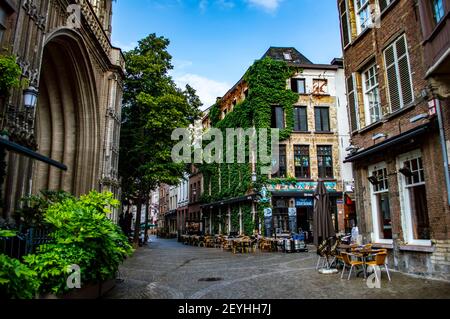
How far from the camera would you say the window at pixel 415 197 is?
904cm

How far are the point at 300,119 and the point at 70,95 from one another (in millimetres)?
17125

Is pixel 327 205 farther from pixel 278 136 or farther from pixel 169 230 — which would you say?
pixel 169 230

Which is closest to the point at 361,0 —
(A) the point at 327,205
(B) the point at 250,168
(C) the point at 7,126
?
(A) the point at 327,205

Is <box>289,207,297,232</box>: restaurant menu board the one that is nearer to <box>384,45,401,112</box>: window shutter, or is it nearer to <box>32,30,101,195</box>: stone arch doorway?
<box>32,30,101,195</box>: stone arch doorway

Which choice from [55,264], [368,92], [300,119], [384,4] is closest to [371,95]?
[368,92]

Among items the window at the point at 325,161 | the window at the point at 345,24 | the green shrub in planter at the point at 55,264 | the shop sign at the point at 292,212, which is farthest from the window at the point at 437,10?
the window at the point at 325,161

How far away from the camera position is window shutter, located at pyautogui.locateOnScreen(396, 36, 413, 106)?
9.54m

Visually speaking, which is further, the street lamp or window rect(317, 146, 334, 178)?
window rect(317, 146, 334, 178)

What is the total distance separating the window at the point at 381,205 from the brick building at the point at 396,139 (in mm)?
32

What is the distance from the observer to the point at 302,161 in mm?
25031

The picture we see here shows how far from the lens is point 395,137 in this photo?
9383 millimetres

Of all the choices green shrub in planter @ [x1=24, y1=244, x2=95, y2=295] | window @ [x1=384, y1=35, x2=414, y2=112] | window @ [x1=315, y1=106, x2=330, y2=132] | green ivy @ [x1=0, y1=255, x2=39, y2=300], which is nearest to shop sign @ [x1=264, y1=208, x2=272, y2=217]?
window @ [x1=315, y1=106, x2=330, y2=132]

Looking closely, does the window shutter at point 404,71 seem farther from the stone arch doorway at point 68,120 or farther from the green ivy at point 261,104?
the green ivy at point 261,104
